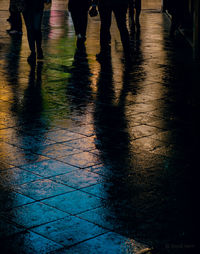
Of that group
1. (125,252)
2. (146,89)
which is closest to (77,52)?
(146,89)

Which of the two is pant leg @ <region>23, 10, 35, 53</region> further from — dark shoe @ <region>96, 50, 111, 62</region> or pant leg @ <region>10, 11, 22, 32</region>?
pant leg @ <region>10, 11, 22, 32</region>

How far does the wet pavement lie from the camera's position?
3854 mm

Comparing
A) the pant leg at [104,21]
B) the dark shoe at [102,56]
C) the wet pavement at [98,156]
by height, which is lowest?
the dark shoe at [102,56]

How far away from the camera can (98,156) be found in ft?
18.1

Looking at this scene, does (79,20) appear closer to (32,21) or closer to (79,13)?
(79,13)

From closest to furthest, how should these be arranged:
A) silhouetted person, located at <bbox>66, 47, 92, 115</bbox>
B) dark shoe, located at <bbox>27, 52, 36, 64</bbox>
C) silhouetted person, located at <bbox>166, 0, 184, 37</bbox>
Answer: silhouetted person, located at <bbox>66, 47, 92, 115</bbox> < dark shoe, located at <bbox>27, 52, 36, 64</bbox> < silhouetted person, located at <bbox>166, 0, 184, 37</bbox>

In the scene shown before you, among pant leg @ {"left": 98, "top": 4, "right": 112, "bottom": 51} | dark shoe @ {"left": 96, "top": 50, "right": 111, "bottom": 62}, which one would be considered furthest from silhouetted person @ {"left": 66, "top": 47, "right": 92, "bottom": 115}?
pant leg @ {"left": 98, "top": 4, "right": 112, "bottom": 51}

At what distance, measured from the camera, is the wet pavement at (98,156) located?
152 inches

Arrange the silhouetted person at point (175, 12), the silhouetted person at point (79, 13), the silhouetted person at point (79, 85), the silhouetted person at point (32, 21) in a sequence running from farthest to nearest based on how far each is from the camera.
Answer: the silhouetted person at point (175, 12) < the silhouetted person at point (79, 13) < the silhouetted person at point (32, 21) < the silhouetted person at point (79, 85)

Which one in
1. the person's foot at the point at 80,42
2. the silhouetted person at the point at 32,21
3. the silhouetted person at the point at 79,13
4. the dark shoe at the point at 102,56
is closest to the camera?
the silhouetted person at the point at 32,21

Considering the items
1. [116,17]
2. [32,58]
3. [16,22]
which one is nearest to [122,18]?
[116,17]

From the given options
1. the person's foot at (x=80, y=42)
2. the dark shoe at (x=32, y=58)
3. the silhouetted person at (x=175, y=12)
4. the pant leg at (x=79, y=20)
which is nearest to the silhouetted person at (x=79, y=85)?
the dark shoe at (x=32, y=58)

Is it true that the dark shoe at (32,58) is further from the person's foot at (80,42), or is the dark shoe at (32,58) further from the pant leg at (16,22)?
the pant leg at (16,22)

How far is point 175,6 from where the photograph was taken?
15.1 m
